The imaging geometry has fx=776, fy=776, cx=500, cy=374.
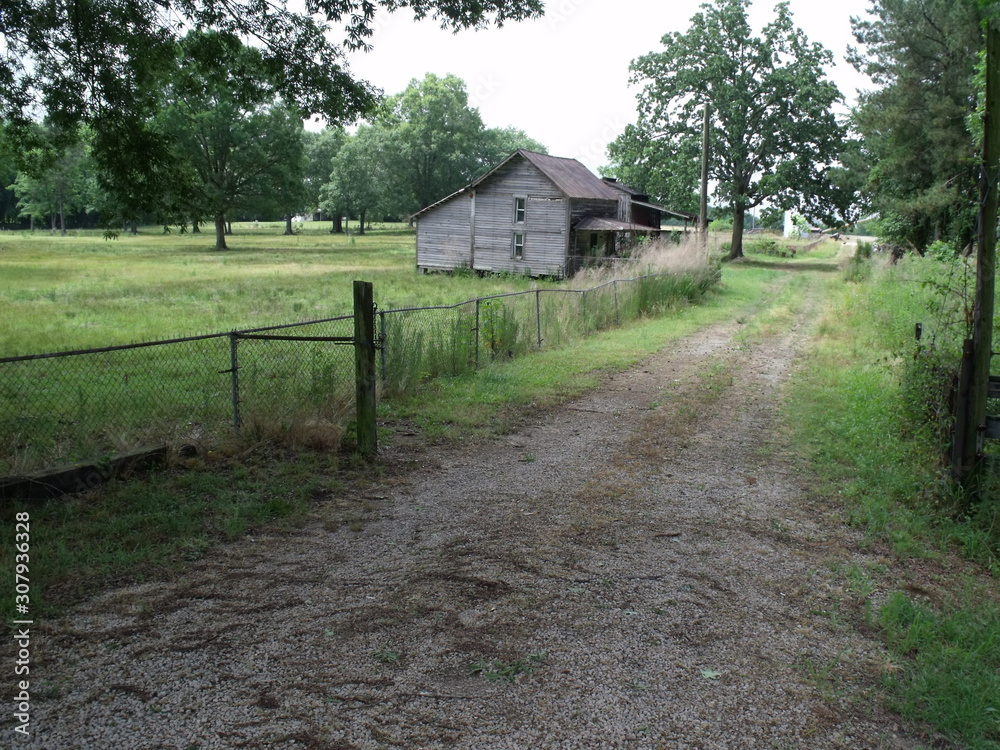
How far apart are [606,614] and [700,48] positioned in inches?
1895

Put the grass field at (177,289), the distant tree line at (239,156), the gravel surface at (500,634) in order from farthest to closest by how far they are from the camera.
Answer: the grass field at (177,289) → the distant tree line at (239,156) → the gravel surface at (500,634)

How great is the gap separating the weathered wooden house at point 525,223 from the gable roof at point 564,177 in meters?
0.06

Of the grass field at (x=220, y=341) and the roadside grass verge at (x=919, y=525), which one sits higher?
the grass field at (x=220, y=341)

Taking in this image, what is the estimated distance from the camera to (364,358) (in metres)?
7.68

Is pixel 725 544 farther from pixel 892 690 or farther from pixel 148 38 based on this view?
pixel 148 38

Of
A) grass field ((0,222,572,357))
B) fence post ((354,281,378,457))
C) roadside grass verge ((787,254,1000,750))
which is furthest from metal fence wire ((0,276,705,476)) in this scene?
roadside grass verge ((787,254,1000,750))

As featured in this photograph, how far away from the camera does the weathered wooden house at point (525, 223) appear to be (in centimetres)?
3584

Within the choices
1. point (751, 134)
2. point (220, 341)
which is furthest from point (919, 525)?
point (751, 134)

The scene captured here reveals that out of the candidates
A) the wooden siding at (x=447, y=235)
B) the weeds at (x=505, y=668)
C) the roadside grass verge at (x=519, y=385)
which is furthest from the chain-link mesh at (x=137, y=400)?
the wooden siding at (x=447, y=235)

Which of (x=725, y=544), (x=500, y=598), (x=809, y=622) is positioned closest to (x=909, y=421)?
(x=725, y=544)

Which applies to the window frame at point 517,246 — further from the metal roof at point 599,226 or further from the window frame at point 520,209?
the metal roof at point 599,226

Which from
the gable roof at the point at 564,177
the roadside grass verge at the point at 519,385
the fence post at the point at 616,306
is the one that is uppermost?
the gable roof at the point at 564,177

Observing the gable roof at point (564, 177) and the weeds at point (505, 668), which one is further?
the gable roof at point (564, 177)

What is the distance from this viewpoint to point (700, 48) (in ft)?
152
